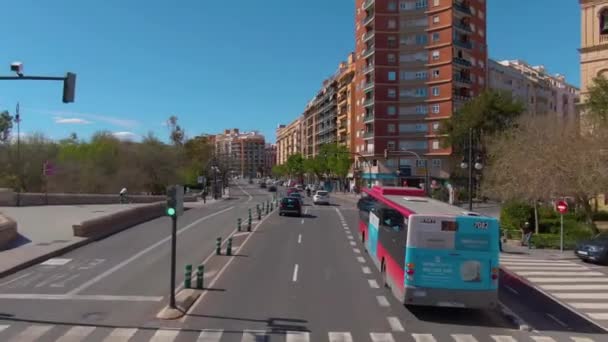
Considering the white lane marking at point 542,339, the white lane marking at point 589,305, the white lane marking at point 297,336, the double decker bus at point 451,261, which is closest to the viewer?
the white lane marking at point 297,336

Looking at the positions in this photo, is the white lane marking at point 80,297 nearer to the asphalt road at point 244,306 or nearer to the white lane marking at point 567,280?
the asphalt road at point 244,306

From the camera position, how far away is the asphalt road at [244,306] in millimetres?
10906

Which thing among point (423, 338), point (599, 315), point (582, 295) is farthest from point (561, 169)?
point (423, 338)

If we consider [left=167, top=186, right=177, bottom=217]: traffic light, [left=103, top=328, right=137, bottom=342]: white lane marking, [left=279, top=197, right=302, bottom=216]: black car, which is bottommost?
[left=103, top=328, right=137, bottom=342]: white lane marking

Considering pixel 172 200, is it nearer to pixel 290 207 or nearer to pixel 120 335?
pixel 120 335

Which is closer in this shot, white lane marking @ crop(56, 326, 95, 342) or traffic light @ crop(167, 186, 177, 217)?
white lane marking @ crop(56, 326, 95, 342)

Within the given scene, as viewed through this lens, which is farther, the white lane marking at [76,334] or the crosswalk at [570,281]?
the crosswalk at [570,281]

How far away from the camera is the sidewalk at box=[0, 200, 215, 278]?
62.9ft

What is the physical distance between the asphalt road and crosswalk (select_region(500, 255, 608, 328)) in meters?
1.02

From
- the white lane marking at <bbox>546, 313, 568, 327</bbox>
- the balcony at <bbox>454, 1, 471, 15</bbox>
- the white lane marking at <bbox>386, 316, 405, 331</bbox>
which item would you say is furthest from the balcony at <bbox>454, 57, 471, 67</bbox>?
the white lane marking at <bbox>386, 316, 405, 331</bbox>

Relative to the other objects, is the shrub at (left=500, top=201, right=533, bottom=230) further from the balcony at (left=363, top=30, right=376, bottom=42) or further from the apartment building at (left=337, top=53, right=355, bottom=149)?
the apartment building at (left=337, top=53, right=355, bottom=149)

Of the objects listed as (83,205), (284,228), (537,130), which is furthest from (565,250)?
(83,205)

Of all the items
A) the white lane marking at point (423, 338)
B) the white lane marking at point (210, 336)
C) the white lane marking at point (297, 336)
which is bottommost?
the white lane marking at point (423, 338)

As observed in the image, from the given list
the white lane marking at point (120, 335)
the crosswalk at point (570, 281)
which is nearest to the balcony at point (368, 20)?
the crosswalk at point (570, 281)
